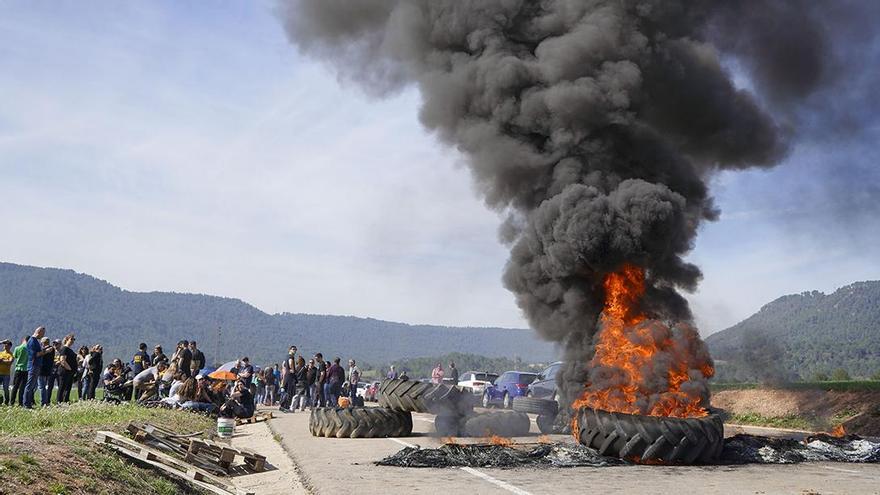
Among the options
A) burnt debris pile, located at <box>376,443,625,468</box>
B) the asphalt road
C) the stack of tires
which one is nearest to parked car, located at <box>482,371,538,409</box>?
the stack of tires

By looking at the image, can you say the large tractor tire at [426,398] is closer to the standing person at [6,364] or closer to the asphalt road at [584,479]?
the asphalt road at [584,479]

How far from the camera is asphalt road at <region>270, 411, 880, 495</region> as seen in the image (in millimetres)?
9508

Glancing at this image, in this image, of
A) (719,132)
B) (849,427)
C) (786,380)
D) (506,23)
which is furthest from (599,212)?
(786,380)

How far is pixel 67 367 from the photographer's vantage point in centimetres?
2020

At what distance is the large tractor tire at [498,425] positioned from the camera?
16750mm

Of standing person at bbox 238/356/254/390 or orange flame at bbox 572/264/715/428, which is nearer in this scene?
orange flame at bbox 572/264/715/428

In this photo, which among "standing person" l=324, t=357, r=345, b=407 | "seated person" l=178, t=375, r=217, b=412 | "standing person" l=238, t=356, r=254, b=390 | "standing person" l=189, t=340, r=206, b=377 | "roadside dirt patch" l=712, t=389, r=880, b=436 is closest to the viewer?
"seated person" l=178, t=375, r=217, b=412

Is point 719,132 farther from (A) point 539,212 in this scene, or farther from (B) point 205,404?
(B) point 205,404

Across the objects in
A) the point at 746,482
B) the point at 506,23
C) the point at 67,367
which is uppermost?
the point at 506,23

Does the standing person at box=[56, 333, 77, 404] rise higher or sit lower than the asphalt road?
higher

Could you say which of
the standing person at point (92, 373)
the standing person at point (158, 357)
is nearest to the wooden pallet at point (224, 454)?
the standing person at point (92, 373)

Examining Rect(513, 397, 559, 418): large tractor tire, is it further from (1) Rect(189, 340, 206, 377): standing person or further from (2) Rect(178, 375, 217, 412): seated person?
(1) Rect(189, 340, 206, 377): standing person

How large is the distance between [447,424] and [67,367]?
10.6 metres

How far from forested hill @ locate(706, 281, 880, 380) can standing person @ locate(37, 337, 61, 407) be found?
54.2ft
